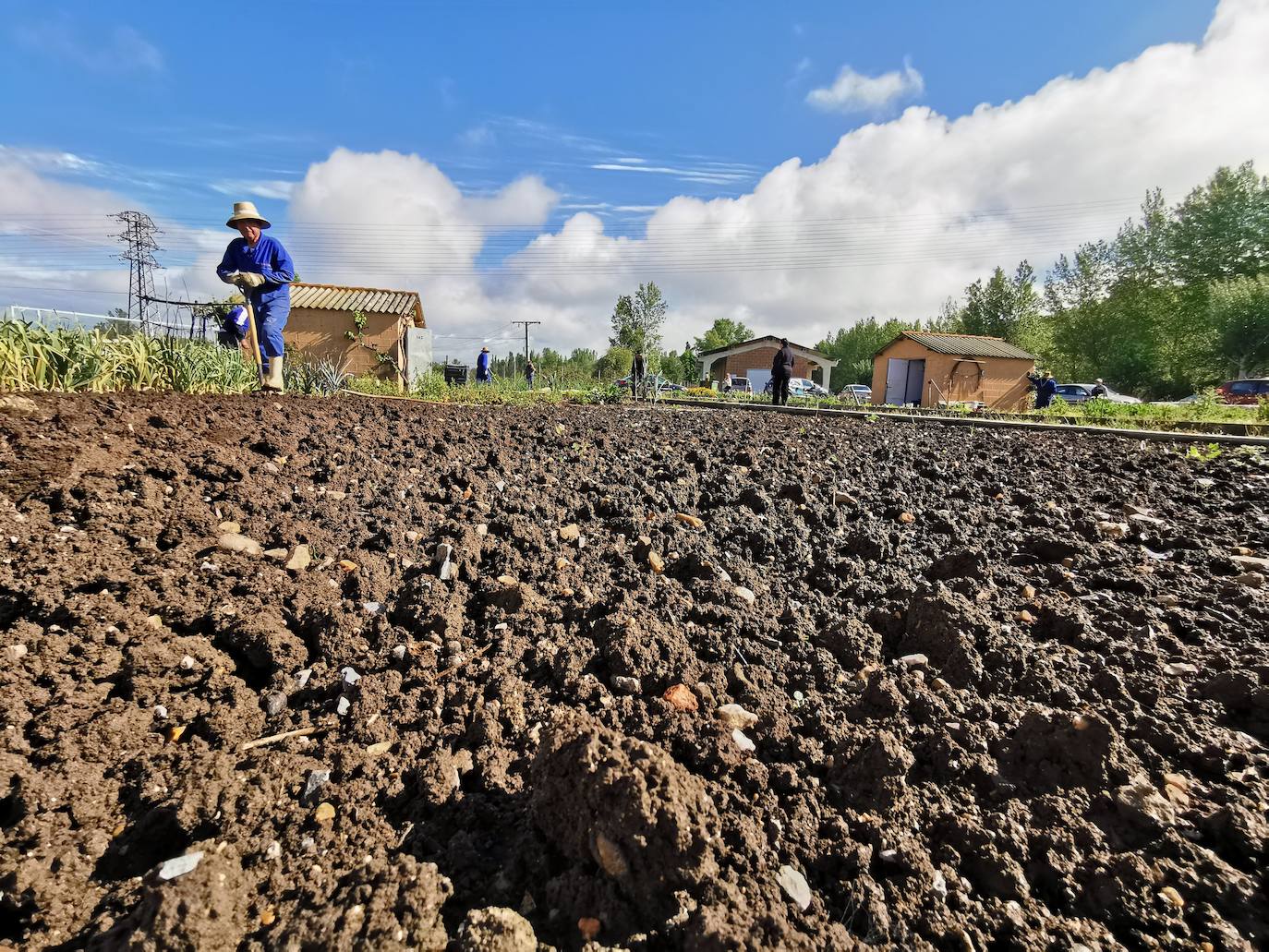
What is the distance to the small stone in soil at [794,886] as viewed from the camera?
100 cm

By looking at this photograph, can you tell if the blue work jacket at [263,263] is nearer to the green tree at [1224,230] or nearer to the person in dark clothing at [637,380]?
the person in dark clothing at [637,380]

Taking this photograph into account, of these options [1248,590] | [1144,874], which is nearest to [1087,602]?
[1248,590]

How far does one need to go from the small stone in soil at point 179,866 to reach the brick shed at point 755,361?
44.8 meters

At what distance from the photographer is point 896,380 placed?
3325 cm

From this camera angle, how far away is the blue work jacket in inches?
221

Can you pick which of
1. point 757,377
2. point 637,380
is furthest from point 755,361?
point 637,380

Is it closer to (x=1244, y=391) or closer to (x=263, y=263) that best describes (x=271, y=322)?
(x=263, y=263)

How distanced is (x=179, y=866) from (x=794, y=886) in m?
1.04

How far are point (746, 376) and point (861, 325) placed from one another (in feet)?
129

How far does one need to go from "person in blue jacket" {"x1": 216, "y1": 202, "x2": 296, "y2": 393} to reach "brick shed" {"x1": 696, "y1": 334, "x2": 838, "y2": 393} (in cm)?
4067

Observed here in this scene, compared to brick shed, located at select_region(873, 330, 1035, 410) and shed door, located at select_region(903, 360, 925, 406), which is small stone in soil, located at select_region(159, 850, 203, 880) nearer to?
brick shed, located at select_region(873, 330, 1035, 410)

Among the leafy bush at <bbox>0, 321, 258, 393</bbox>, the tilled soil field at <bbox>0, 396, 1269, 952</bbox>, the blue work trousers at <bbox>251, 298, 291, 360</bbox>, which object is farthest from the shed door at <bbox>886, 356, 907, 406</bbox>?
the leafy bush at <bbox>0, 321, 258, 393</bbox>

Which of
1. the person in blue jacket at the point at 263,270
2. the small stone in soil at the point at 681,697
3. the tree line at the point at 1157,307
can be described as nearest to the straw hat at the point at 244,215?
the person in blue jacket at the point at 263,270

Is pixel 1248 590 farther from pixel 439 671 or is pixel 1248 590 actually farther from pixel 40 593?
pixel 40 593
